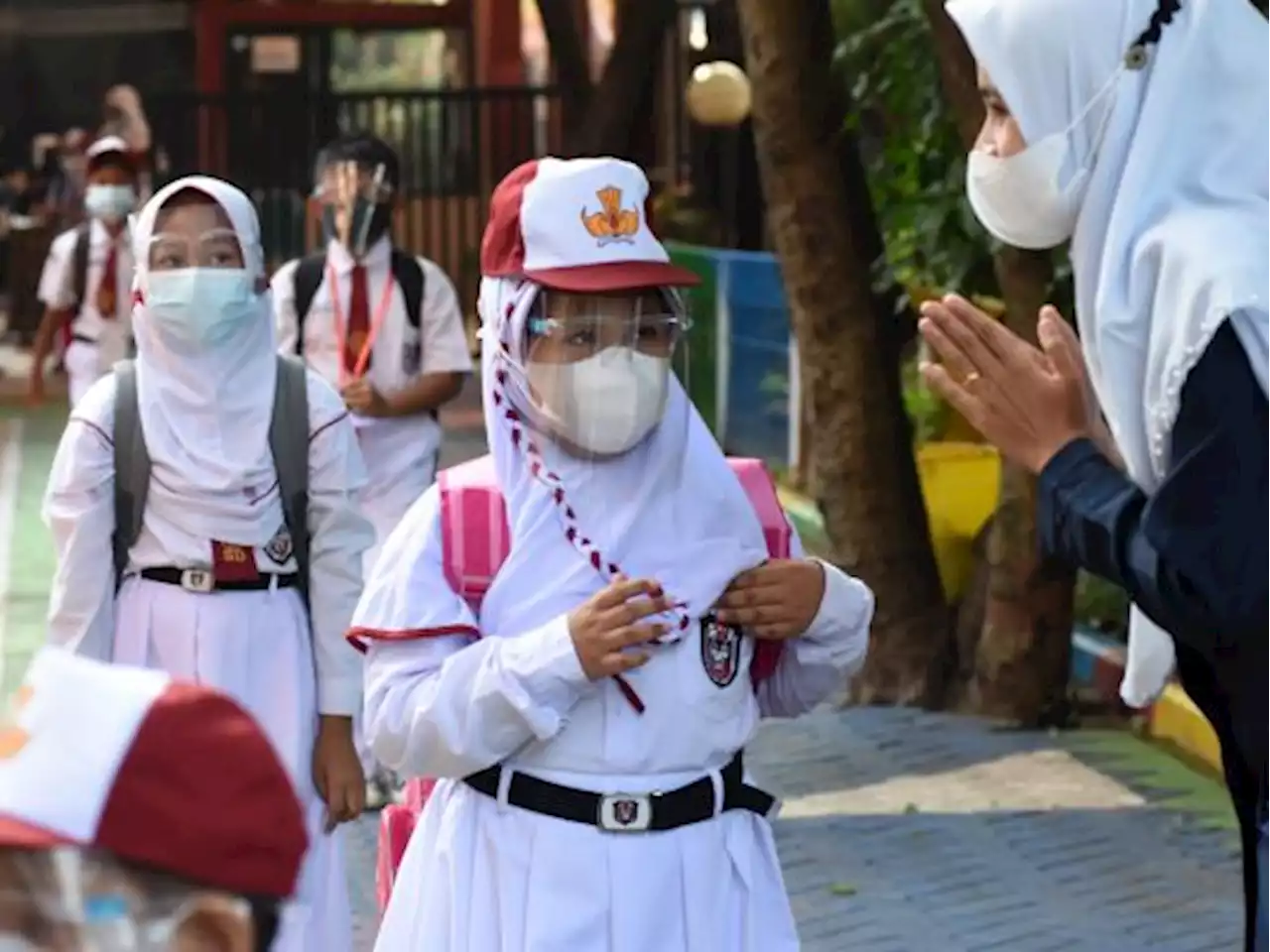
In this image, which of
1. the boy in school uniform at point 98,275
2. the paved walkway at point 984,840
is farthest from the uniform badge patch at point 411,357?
the boy in school uniform at point 98,275

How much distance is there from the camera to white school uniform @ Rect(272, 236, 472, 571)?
8352 millimetres

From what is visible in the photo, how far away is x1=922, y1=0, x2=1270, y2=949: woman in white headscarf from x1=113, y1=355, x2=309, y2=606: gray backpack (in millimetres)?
2053

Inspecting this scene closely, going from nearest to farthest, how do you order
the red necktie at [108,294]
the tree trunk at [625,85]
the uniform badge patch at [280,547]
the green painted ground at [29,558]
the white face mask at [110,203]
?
1. the uniform badge patch at [280,547]
2. the green painted ground at [29,558]
3. the red necktie at [108,294]
4. the white face mask at [110,203]
5. the tree trunk at [625,85]

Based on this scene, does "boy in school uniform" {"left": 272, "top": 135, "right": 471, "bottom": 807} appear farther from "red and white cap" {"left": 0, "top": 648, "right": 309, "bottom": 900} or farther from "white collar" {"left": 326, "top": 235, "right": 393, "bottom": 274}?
"red and white cap" {"left": 0, "top": 648, "right": 309, "bottom": 900}

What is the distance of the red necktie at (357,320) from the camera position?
8336mm

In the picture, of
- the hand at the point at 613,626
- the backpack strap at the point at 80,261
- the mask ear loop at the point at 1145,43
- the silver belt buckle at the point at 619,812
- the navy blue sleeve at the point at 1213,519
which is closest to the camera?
the navy blue sleeve at the point at 1213,519

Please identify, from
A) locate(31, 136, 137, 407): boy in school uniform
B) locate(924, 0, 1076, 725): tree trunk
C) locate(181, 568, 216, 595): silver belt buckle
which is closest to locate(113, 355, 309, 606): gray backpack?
locate(181, 568, 216, 595): silver belt buckle

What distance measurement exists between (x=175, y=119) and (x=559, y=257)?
774 inches

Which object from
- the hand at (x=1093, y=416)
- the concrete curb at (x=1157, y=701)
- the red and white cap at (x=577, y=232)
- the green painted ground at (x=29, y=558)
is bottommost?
the green painted ground at (x=29, y=558)

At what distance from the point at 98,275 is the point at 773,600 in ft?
29.3

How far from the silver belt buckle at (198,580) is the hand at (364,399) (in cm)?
286

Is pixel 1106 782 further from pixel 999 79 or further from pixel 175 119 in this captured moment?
pixel 175 119

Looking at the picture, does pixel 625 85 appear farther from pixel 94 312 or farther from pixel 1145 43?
pixel 1145 43

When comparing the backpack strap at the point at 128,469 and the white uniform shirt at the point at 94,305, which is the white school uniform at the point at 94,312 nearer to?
the white uniform shirt at the point at 94,305
